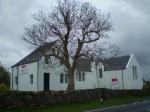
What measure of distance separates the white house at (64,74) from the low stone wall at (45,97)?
359 centimetres

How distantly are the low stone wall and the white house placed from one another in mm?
3594

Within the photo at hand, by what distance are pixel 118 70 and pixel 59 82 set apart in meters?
14.5

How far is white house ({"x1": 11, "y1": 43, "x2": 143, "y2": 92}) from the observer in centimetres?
4734

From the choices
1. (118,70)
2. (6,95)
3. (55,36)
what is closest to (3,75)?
(118,70)

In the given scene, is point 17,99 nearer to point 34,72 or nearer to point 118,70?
point 34,72

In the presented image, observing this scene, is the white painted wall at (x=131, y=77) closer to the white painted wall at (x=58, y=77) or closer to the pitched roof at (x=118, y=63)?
the white painted wall at (x=58, y=77)

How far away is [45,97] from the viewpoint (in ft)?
98.5

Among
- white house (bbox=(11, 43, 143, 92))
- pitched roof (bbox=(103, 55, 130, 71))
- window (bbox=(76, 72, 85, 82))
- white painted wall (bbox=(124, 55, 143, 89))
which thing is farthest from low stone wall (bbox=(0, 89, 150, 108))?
pitched roof (bbox=(103, 55, 130, 71))

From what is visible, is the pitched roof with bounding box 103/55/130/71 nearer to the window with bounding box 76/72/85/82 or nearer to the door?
the window with bounding box 76/72/85/82

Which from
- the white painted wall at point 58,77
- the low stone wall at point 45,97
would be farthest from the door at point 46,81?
the low stone wall at point 45,97

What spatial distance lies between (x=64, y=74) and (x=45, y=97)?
20875mm

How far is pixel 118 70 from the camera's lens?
5878 cm

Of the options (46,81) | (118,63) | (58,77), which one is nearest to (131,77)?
(118,63)

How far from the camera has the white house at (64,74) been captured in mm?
47344
